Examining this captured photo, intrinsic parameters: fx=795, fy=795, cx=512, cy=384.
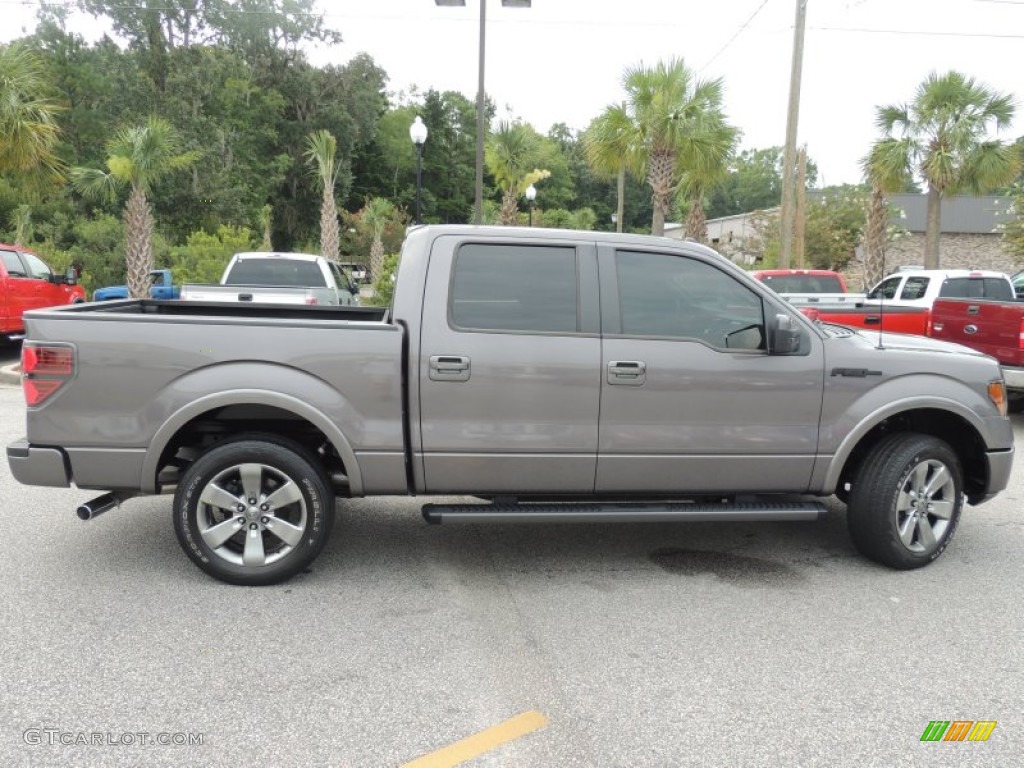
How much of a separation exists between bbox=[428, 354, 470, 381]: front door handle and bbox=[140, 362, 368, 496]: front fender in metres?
0.49

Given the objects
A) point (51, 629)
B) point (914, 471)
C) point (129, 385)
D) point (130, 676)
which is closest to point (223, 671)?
point (130, 676)

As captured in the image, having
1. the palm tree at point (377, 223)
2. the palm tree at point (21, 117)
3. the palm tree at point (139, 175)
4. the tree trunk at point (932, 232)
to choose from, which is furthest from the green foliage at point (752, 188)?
the palm tree at point (21, 117)

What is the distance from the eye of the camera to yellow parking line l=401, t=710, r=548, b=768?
2.80 metres

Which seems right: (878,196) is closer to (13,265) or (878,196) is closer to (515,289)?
(13,265)

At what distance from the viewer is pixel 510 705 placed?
3.18 m

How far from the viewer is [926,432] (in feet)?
16.4

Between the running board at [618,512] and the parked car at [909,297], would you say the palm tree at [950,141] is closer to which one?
the parked car at [909,297]

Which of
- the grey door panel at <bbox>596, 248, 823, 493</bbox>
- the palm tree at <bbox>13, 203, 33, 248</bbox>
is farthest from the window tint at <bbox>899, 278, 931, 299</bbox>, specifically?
the palm tree at <bbox>13, 203, 33, 248</bbox>

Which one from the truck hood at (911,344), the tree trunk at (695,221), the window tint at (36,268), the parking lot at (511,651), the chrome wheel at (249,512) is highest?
the tree trunk at (695,221)

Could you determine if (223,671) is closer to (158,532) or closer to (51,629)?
(51,629)

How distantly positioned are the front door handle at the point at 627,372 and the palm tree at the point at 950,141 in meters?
20.2

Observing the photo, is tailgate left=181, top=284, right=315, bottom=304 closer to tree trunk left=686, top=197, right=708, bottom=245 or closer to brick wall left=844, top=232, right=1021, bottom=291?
tree trunk left=686, top=197, right=708, bottom=245

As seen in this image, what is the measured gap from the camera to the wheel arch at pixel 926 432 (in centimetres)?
455

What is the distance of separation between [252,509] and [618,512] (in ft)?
6.49
